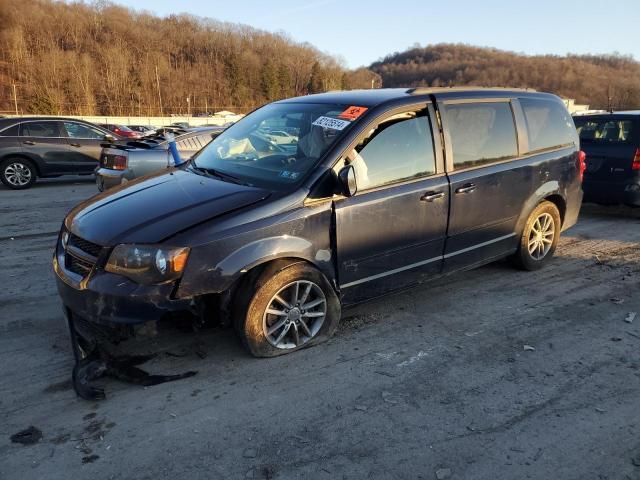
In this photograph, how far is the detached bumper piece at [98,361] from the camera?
311 centimetres

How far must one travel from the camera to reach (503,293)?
4.75 metres

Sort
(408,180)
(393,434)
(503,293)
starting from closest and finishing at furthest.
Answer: (393,434), (408,180), (503,293)

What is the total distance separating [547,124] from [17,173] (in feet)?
35.2

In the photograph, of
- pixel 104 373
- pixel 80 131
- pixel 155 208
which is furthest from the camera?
pixel 80 131

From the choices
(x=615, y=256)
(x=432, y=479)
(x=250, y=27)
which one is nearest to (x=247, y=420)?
(x=432, y=479)

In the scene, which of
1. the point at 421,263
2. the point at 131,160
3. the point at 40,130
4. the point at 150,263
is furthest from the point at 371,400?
the point at 40,130

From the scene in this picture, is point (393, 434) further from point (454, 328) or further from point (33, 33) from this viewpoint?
point (33, 33)

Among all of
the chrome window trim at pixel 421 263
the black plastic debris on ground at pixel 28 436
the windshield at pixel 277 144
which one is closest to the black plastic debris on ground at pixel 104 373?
the black plastic debris on ground at pixel 28 436

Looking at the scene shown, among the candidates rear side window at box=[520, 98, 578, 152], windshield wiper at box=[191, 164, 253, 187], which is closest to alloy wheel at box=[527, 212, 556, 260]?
rear side window at box=[520, 98, 578, 152]

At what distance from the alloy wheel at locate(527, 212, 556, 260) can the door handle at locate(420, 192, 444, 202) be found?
5.20ft

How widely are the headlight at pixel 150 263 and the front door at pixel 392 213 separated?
1.13 meters

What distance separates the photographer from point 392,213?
3816 millimetres

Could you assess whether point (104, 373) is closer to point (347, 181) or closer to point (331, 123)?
point (347, 181)

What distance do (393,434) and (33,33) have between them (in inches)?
4722
